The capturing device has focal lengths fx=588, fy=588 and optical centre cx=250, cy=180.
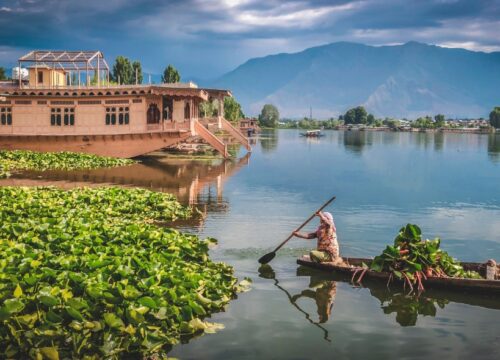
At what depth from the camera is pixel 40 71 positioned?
1644 inches

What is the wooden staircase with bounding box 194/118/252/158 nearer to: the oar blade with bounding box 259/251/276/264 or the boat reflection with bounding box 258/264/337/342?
the oar blade with bounding box 259/251/276/264

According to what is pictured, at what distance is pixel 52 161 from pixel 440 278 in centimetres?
2849

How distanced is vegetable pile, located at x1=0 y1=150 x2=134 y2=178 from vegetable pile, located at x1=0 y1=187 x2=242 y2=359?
1981cm

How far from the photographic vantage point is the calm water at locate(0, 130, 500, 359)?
1039 cm

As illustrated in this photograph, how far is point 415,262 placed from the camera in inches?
507

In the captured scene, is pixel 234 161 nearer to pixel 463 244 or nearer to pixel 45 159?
pixel 45 159

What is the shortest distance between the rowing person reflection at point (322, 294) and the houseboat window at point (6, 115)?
104 feet

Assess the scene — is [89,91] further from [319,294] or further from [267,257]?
[319,294]

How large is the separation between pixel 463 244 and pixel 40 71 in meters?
33.4

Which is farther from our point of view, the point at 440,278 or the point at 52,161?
the point at 52,161

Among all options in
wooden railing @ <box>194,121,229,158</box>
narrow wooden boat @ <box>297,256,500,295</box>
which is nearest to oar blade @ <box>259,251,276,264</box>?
narrow wooden boat @ <box>297,256,500,295</box>

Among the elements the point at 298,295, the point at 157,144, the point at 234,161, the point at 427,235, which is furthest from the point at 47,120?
the point at 298,295

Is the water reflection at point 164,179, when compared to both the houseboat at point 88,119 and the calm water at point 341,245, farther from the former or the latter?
the houseboat at point 88,119

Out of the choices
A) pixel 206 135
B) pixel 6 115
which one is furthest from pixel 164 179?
pixel 6 115
